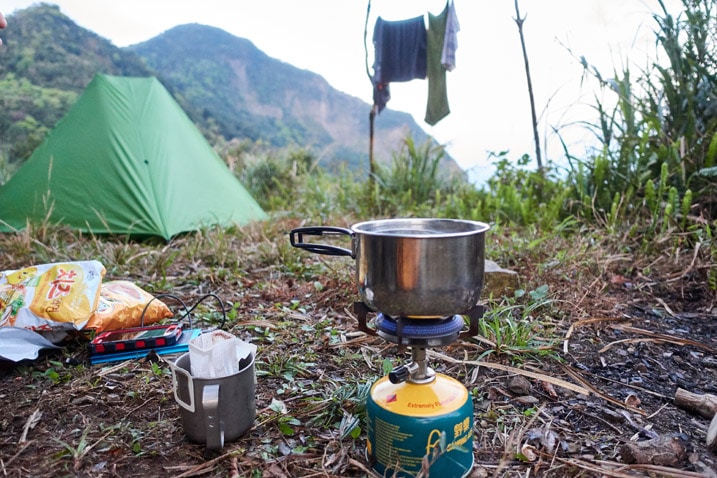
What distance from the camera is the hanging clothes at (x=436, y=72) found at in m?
5.16

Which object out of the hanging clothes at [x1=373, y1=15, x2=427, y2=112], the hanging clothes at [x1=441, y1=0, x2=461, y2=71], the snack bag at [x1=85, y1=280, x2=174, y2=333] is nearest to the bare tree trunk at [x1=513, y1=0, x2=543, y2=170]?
the hanging clothes at [x1=441, y1=0, x2=461, y2=71]

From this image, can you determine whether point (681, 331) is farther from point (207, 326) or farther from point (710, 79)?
point (207, 326)

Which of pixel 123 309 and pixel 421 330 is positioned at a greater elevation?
pixel 421 330

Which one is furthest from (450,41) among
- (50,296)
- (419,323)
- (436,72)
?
(419,323)

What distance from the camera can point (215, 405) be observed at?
116 cm

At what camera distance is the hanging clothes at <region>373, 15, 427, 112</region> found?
5.30m

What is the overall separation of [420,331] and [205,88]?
41944 mm

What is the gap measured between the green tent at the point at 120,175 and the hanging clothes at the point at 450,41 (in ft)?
8.87

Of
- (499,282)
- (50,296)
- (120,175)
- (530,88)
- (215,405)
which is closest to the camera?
(215,405)

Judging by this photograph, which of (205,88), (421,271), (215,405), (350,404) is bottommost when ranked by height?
(350,404)

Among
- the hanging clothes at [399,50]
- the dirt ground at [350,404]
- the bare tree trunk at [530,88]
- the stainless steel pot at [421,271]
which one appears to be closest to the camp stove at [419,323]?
the stainless steel pot at [421,271]

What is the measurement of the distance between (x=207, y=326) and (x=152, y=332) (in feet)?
0.86

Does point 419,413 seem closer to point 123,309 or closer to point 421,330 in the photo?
point 421,330

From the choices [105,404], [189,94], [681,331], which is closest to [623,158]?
[681,331]
